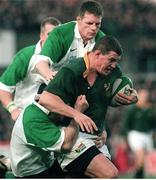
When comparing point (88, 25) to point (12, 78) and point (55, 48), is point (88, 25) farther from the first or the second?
point (12, 78)

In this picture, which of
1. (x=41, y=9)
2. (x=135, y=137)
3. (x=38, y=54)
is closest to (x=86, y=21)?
(x=38, y=54)

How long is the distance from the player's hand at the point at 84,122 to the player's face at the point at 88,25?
54.8 inches

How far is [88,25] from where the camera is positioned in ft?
29.0

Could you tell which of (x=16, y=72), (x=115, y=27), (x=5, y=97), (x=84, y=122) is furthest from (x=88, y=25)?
(x=115, y=27)

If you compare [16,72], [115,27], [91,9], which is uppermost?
[91,9]

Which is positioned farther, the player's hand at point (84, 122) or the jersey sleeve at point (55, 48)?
the jersey sleeve at point (55, 48)

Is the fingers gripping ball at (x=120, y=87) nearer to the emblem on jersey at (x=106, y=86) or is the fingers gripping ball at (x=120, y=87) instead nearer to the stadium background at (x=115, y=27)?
the emblem on jersey at (x=106, y=86)

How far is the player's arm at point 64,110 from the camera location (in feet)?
25.1

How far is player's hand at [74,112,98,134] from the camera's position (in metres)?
7.63

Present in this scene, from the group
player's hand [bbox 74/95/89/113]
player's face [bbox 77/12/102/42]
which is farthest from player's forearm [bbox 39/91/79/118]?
player's face [bbox 77/12/102/42]

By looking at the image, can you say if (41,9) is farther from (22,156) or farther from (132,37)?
(22,156)

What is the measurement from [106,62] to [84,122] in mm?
668

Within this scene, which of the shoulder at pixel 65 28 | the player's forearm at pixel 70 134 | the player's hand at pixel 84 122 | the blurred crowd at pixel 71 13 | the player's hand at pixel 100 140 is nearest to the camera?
the player's hand at pixel 84 122

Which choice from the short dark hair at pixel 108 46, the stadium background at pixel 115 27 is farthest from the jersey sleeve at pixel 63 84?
the stadium background at pixel 115 27
